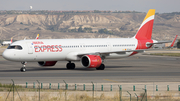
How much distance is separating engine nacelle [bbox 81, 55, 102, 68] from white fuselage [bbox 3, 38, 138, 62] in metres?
1.43

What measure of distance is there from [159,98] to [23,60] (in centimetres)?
2405

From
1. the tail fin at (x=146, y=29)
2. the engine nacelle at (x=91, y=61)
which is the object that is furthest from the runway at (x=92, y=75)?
the tail fin at (x=146, y=29)

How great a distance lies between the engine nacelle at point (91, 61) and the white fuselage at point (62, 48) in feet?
4.70

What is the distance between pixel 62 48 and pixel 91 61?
186 inches

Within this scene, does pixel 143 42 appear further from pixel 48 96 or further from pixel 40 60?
pixel 48 96

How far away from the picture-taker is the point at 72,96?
22875mm

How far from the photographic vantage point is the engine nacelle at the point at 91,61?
43.8m

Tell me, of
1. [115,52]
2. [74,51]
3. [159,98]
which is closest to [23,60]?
[74,51]

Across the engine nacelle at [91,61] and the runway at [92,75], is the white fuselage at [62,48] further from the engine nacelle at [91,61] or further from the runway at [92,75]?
the runway at [92,75]

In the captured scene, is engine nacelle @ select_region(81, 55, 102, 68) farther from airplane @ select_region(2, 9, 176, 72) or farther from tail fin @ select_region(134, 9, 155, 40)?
tail fin @ select_region(134, 9, 155, 40)

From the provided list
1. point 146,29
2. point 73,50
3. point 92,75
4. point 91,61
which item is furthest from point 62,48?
point 146,29

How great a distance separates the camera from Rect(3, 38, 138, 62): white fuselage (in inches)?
1674

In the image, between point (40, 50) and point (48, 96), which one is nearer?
point (48, 96)

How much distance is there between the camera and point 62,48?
45188 millimetres
